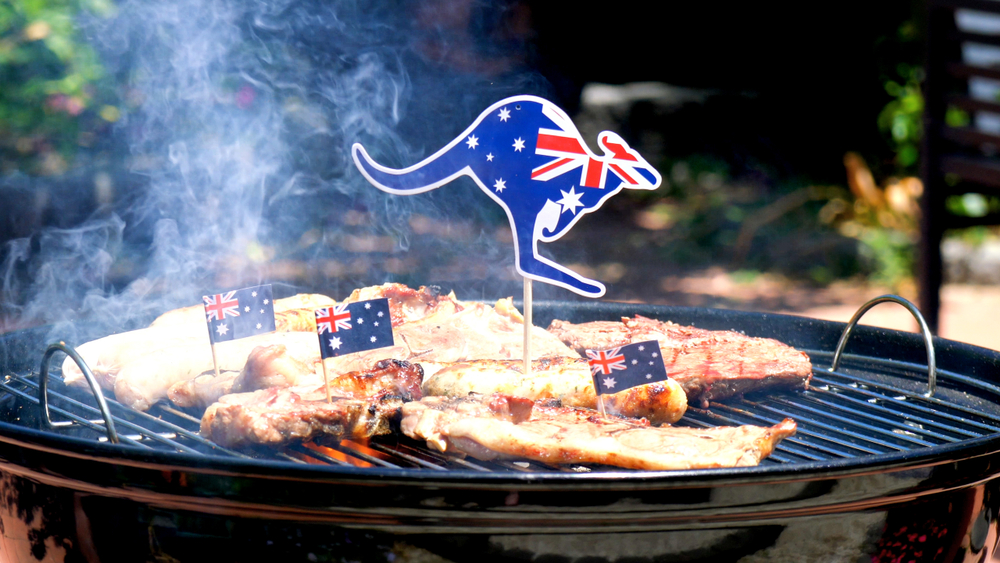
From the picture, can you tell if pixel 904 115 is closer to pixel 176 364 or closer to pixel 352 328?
pixel 352 328

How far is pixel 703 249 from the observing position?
1204 centimetres

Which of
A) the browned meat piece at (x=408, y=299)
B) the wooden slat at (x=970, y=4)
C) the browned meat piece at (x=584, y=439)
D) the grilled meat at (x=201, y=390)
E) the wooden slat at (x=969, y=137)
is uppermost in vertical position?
the wooden slat at (x=970, y=4)

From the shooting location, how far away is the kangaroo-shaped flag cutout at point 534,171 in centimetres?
308

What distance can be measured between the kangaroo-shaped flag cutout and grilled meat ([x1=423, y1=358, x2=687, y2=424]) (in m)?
0.33

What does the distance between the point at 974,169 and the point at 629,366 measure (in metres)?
5.87

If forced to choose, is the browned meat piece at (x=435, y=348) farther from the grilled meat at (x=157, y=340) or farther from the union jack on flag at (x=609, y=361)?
the union jack on flag at (x=609, y=361)

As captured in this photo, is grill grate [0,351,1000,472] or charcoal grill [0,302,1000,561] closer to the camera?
charcoal grill [0,302,1000,561]

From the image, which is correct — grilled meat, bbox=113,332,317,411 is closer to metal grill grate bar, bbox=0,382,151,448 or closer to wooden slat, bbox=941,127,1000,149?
metal grill grate bar, bbox=0,382,151,448

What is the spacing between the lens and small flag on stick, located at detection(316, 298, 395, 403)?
2.77 meters

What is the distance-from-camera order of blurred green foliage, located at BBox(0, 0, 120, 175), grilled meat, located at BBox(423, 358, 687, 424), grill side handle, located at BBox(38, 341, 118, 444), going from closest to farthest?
1. grill side handle, located at BBox(38, 341, 118, 444)
2. grilled meat, located at BBox(423, 358, 687, 424)
3. blurred green foliage, located at BBox(0, 0, 120, 175)

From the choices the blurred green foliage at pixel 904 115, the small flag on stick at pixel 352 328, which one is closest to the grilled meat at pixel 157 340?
the small flag on stick at pixel 352 328

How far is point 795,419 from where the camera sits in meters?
3.12

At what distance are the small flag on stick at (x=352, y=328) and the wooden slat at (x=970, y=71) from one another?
617cm

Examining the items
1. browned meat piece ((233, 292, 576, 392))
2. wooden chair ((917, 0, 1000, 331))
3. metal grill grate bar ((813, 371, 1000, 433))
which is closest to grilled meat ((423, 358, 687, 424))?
browned meat piece ((233, 292, 576, 392))
